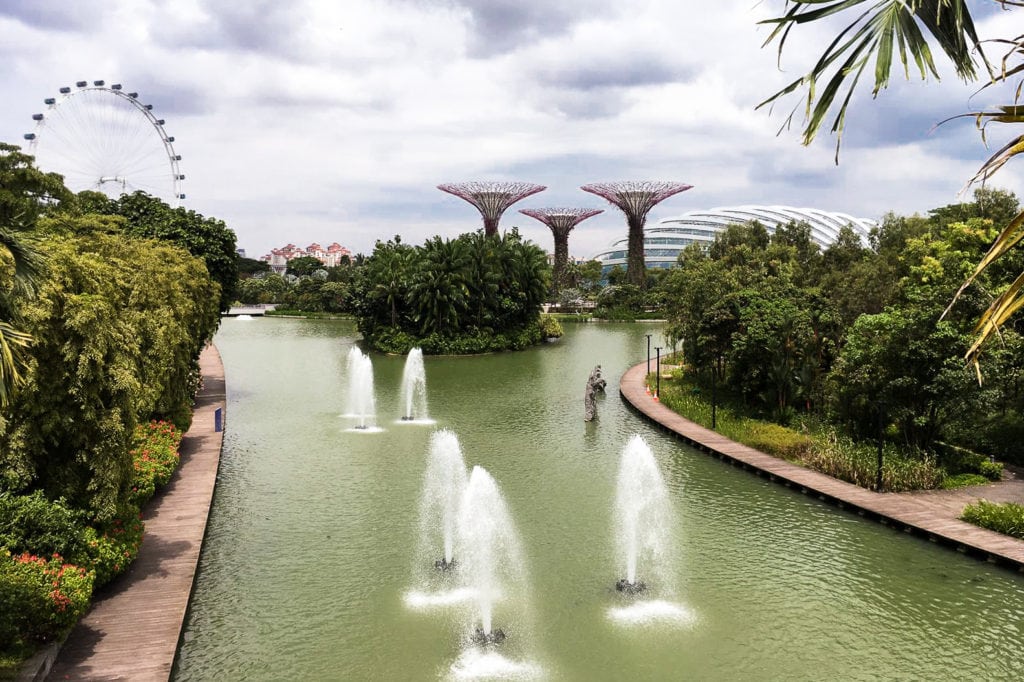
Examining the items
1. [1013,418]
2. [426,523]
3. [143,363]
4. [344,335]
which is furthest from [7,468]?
[344,335]

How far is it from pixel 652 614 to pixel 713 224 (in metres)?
126

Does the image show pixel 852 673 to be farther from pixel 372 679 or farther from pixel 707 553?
pixel 372 679

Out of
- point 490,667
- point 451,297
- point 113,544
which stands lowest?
point 490,667

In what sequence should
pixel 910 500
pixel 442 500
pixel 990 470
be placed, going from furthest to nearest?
pixel 990 470 < pixel 442 500 < pixel 910 500

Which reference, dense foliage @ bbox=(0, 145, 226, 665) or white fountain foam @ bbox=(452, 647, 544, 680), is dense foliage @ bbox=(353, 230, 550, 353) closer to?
dense foliage @ bbox=(0, 145, 226, 665)

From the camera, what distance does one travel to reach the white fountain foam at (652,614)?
11.1 metres

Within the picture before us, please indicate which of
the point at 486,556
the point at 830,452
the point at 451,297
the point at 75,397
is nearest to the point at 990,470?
the point at 830,452

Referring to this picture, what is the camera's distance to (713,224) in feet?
426

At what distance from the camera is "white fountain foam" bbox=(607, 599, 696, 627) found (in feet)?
36.4

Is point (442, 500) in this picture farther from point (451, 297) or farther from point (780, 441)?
point (451, 297)

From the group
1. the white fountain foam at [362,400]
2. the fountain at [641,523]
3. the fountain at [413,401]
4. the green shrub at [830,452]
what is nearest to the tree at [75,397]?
the fountain at [641,523]

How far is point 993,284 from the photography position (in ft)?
72.1

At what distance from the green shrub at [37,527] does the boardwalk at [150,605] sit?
→ 119cm

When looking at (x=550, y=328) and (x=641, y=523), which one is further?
(x=550, y=328)
